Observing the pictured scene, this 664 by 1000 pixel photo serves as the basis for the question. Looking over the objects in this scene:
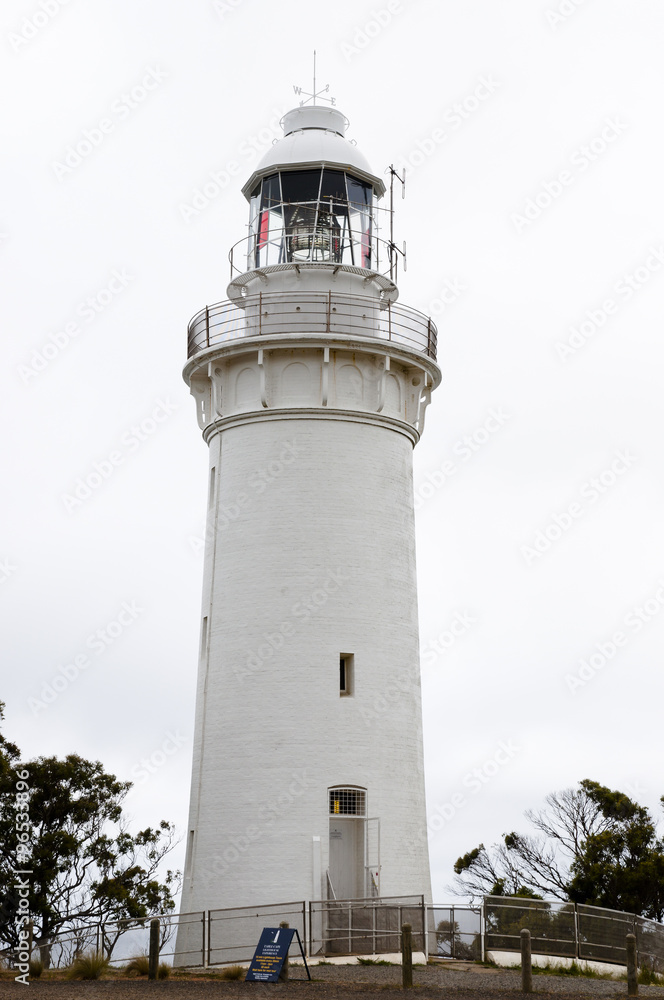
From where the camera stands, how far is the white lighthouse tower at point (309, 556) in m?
24.7

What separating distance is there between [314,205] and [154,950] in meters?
16.2

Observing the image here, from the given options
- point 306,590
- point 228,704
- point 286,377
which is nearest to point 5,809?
point 228,704

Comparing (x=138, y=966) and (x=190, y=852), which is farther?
(x=190, y=852)

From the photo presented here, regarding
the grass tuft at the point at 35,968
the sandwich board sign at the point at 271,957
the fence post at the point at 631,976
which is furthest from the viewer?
the grass tuft at the point at 35,968

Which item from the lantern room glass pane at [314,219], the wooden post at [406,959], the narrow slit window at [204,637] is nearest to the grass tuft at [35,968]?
the wooden post at [406,959]

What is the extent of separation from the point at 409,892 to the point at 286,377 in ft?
36.4

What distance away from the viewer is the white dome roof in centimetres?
2811

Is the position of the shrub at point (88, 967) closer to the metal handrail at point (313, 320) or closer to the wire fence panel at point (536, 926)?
the wire fence panel at point (536, 926)

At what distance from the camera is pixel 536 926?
23.6m

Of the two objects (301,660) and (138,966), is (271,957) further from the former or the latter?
(301,660)

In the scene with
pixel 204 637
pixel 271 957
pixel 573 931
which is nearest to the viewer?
pixel 271 957

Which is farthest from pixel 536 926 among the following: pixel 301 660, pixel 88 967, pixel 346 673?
pixel 88 967

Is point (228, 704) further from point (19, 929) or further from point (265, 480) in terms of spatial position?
point (19, 929)

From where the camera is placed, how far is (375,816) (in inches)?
976
